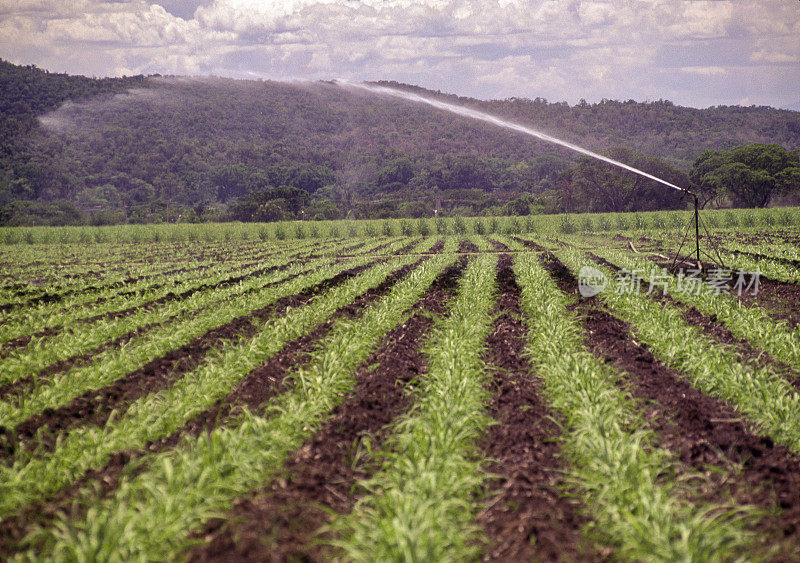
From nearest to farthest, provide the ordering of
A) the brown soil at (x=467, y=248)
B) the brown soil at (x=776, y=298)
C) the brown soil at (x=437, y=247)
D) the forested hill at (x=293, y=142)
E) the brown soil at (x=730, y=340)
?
the brown soil at (x=730, y=340) → the brown soil at (x=776, y=298) → the brown soil at (x=467, y=248) → the brown soil at (x=437, y=247) → the forested hill at (x=293, y=142)

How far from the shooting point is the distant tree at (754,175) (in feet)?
A: 175

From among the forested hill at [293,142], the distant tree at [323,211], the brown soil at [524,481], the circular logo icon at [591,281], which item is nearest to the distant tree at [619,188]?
the forested hill at [293,142]

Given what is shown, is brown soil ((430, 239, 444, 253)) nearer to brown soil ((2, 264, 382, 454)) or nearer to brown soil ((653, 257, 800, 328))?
brown soil ((653, 257, 800, 328))

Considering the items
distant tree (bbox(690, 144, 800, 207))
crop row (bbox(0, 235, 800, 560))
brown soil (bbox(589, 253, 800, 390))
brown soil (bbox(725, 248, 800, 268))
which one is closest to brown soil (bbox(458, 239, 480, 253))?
brown soil (bbox(725, 248, 800, 268))

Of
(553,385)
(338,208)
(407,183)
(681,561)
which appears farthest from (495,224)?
(407,183)

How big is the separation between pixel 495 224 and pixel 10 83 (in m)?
102

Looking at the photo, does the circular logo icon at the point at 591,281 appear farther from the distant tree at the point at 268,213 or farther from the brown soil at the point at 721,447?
the distant tree at the point at 268,213

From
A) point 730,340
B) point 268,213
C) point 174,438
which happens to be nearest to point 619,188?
point 268,213

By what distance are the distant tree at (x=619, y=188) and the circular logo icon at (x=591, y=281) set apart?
161 feet

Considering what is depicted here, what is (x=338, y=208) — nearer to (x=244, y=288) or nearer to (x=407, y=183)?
(x=407, y=183)

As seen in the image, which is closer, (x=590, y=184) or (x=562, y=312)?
(x=562, y=312)

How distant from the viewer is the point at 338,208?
6328cm

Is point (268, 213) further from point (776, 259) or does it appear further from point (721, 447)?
point (721, 447)

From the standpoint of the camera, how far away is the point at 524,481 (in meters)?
4.34
